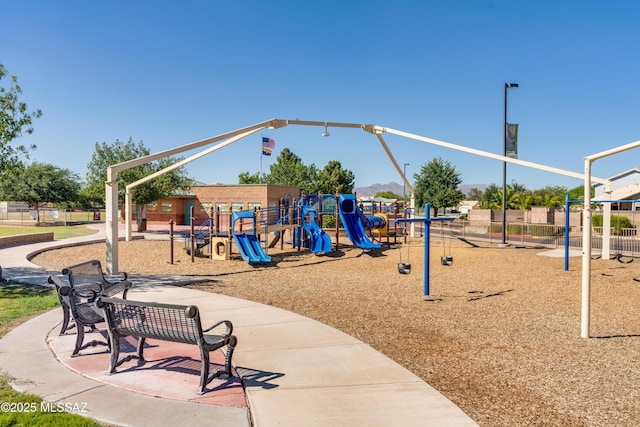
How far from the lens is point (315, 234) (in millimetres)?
20781

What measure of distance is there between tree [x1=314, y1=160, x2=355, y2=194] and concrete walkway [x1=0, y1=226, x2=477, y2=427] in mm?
61822

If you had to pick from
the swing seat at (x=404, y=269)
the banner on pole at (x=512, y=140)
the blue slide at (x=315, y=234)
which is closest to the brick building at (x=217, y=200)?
the blue slide at (x=315, y=234)

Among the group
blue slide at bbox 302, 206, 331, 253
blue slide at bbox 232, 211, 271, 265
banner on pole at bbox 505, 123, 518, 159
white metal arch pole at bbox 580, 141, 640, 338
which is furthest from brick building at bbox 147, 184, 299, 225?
white metal arch pole at bbox 580, 141, 640, 338

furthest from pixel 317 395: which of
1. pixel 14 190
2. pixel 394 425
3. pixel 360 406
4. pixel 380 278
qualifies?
pixel 14 190

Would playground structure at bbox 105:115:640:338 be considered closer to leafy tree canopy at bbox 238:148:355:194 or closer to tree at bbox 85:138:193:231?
tree at bbox 85:138:193:231

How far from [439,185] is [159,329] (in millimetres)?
54634

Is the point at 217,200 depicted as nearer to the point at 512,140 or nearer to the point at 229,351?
the point at 512,140

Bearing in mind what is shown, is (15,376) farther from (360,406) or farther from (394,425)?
(394,425)

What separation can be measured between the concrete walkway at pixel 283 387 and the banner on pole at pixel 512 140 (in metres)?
16.9

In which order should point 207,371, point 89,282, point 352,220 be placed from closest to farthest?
point 207,371
point 89,282
point 352,220

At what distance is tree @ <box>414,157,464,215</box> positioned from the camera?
2221 inches

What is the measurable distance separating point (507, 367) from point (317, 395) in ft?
9.26

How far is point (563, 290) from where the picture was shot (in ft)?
39.4

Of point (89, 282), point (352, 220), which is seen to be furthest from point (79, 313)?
point (352, 220)
